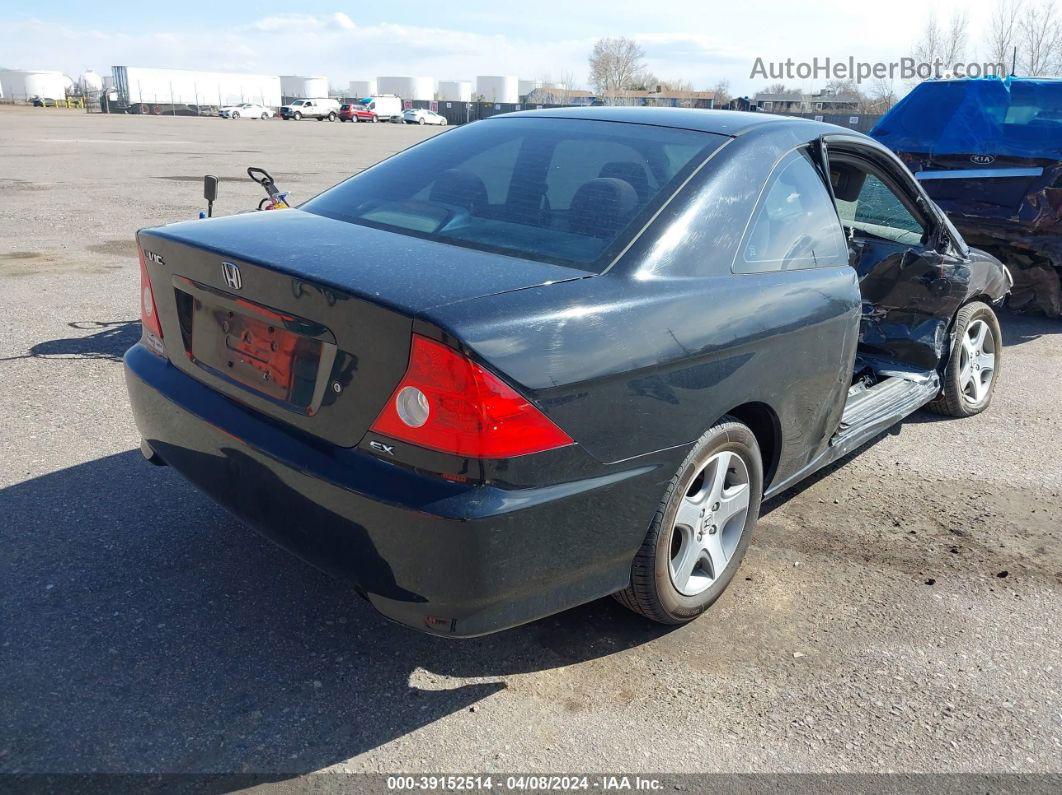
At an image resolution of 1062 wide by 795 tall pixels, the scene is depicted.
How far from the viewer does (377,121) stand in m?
76.3

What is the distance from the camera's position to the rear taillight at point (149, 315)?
3137mm

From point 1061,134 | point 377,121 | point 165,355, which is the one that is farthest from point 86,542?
point 377,121

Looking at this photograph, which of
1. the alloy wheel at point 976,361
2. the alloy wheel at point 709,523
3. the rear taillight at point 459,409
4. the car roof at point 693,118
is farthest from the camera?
the alloy wheel at point 976,361

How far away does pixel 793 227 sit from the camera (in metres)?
3.37

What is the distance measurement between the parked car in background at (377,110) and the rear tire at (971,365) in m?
71.6

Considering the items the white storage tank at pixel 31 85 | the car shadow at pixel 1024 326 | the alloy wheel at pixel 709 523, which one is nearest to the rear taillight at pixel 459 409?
the alloy wheel at pixel 709 523

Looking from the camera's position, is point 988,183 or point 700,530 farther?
point 988,183

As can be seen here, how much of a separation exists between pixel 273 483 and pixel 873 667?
1992mm

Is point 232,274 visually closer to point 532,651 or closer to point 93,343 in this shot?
point 532,651

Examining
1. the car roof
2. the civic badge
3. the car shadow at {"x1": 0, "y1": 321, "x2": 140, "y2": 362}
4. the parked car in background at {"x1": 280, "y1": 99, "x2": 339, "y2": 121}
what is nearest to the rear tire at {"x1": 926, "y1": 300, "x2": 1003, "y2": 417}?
the car roof

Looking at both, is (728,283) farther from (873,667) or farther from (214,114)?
(214,114)

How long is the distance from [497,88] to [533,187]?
110856 millimetres

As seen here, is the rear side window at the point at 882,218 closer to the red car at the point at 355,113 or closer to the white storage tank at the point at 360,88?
the red car at the point at 355,113

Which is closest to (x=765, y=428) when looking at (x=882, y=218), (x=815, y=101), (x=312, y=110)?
(x=882, y=218)
